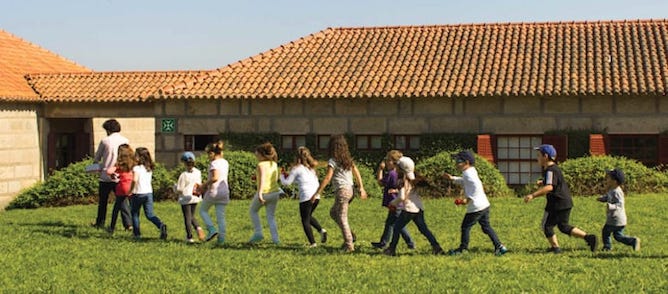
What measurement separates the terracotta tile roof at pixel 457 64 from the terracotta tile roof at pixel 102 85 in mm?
2407

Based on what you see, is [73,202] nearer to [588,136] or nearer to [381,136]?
[381,136]

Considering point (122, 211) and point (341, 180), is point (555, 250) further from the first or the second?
point (122, 211)

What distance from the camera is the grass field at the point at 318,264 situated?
27.8 ft

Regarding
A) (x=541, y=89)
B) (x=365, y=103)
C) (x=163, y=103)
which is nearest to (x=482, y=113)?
(x=541, y=89)

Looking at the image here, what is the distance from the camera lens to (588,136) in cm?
2100

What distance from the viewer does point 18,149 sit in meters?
23.8

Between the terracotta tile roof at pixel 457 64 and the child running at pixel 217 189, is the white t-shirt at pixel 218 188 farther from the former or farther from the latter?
the terracotta tile roof at pixel 457 64

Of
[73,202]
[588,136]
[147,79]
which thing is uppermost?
[147,79]

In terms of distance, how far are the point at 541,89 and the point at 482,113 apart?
157cm

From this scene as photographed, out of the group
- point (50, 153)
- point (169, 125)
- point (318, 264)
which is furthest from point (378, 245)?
point (50, 153)

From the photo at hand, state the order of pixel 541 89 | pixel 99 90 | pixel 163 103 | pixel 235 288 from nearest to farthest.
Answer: pixel 235 288, pixel 541 89, pixel 163 103, pixel 99 90

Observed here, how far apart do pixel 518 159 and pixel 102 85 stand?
41.7 ft

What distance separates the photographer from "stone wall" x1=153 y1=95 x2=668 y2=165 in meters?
21.0

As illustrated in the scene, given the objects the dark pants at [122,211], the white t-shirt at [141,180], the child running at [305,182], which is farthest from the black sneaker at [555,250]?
the dark pants at [122,211]
